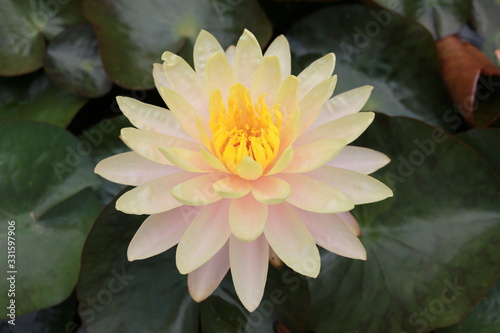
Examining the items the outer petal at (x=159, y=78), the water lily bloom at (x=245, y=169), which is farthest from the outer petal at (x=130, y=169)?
the outer petal at (x=159, y=78)

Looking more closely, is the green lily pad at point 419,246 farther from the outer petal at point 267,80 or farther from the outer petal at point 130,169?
the outer petal at point 130,169

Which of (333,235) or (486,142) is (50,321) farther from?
(486,142)

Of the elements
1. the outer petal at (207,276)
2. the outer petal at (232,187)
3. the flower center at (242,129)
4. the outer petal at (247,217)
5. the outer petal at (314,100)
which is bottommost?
the outer petal at (207,276)

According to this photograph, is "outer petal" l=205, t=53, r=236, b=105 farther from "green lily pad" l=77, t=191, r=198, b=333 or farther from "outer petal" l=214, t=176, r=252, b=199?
"green lily pad" l=77, t=191, r=198, b=333

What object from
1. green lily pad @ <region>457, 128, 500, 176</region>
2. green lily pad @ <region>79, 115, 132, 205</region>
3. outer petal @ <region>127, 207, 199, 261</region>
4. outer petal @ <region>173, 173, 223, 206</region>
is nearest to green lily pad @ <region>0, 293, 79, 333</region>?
green lily pad @ <region>79, 115, 132, 205</region>

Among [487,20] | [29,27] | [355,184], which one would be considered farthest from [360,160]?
[29,27]

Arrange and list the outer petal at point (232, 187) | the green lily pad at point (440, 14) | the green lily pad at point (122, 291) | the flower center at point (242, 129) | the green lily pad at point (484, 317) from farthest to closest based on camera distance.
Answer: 1. the green lily pad at point (440, 14)
2. the green lily pad at point (484, 317)
3. the green lily pad at point (122, 291)
4. the flower center at point (242, 129)
5. the outer petal at point (232, 187)

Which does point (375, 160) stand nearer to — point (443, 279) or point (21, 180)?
point (443, 279)
